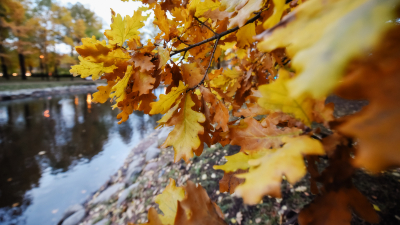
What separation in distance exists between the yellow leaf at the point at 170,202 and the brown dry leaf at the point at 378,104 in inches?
20.6

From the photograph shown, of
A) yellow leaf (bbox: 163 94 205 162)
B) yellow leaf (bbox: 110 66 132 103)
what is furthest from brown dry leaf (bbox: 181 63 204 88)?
yellow leaf (bbox: 110 66 132 103)

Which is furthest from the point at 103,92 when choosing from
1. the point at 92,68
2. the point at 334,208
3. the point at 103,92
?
the point at 334,208

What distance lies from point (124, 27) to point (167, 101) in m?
0.38

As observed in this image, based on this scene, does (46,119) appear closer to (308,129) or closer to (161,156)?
(161,156)

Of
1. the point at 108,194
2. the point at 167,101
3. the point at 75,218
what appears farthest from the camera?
the point at 108,194

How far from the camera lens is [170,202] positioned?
0.60 metres

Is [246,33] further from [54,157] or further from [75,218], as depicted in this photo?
[54,157]

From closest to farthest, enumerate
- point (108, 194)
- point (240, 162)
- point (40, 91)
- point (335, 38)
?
1. point (335, 38)
2. point (240, 162)
3. point (108, 194)
4. point (40, 91)

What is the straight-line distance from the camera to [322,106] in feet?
1.33

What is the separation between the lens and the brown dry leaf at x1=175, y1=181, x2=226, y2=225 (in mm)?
460

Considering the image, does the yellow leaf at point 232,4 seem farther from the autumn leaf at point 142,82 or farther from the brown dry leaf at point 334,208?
the brown dry leaf at point 334,208

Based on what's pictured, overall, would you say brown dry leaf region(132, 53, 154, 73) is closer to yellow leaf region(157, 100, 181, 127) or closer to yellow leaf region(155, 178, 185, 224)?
yellow leaf region(157, 100, 181, 127)

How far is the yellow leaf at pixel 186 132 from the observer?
67 centimetres

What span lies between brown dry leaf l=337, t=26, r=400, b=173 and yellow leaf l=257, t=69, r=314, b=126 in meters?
0.14
